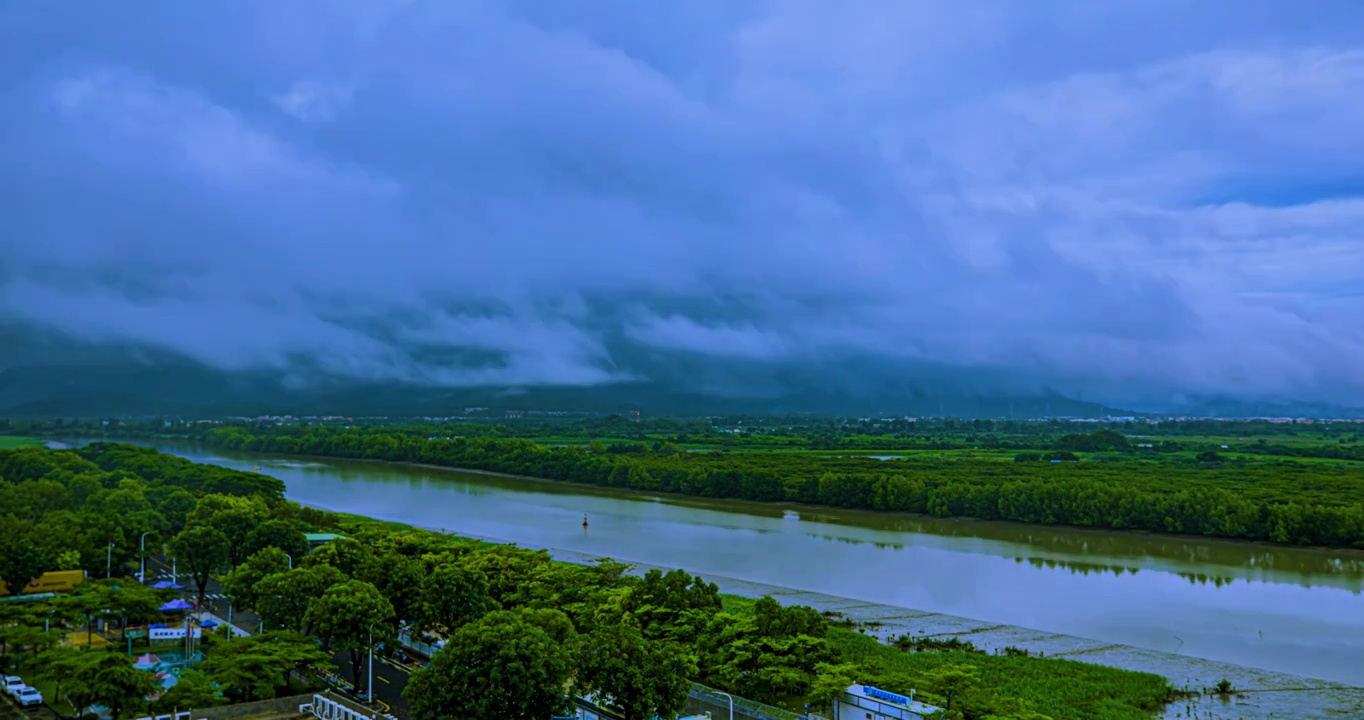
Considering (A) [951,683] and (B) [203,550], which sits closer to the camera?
(A) [951,683]

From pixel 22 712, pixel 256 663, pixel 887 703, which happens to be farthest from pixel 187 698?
pixel 887 703

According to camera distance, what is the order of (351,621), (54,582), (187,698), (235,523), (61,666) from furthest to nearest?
1. (235,523)
2. (54,582)
3. (351,621)
4. (61,666)
5. (187,698)

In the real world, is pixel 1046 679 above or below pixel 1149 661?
above

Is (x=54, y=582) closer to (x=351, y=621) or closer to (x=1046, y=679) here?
(x=351, y=621)

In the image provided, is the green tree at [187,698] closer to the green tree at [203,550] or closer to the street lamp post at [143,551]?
the green tree at [203,550]

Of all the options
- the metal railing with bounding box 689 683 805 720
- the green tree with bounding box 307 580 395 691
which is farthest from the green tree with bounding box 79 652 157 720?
the metal railing with bounding box 689 683 805 720
